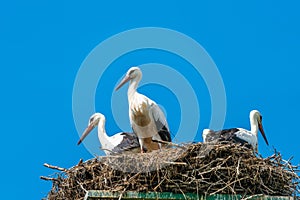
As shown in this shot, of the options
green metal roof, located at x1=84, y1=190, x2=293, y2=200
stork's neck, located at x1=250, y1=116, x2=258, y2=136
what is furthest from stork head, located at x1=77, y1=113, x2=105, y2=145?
green metal roof, located at x1=84, y1=190, x2=293, y2=200

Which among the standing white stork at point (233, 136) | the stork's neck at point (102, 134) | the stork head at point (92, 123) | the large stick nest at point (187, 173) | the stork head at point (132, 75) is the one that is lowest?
the large stick nest at point (187, 173)

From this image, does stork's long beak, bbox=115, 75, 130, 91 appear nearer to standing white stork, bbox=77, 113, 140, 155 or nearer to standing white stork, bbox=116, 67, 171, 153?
standing white stork, bbox=116, 67, 171, 153

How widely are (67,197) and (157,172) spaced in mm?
968

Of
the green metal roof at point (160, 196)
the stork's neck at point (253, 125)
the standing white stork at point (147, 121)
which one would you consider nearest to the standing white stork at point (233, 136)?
the stork's neck at point (253, 125)

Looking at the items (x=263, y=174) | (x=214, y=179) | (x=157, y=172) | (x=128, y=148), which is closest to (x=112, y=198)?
(x=157, y=172)

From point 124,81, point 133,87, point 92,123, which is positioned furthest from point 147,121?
point 92,123

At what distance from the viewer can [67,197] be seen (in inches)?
251

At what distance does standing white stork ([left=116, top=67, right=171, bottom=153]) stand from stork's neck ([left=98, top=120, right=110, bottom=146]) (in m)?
0.82

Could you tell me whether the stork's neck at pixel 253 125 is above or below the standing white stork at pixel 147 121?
above

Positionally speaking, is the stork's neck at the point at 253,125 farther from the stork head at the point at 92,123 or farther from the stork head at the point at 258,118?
the stork head at the point at 92,123

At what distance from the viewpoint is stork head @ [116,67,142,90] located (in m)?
8.41

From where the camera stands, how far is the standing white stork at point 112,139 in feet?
26.9

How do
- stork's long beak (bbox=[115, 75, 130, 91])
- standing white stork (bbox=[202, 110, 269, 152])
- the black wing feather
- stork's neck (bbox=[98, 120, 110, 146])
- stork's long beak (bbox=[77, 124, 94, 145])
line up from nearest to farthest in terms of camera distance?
standing white stork (bbox=[202, 110, 269, 152])
the black wing feather
stork's long beak (bbox=[115, 75, 130, 91])
stork's neck (bbox=[98, 120, 110, 146])
stork's long beak (bbox=[77, 124, 94, 145])

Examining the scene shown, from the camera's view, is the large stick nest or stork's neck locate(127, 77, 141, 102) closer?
the large stick nest
